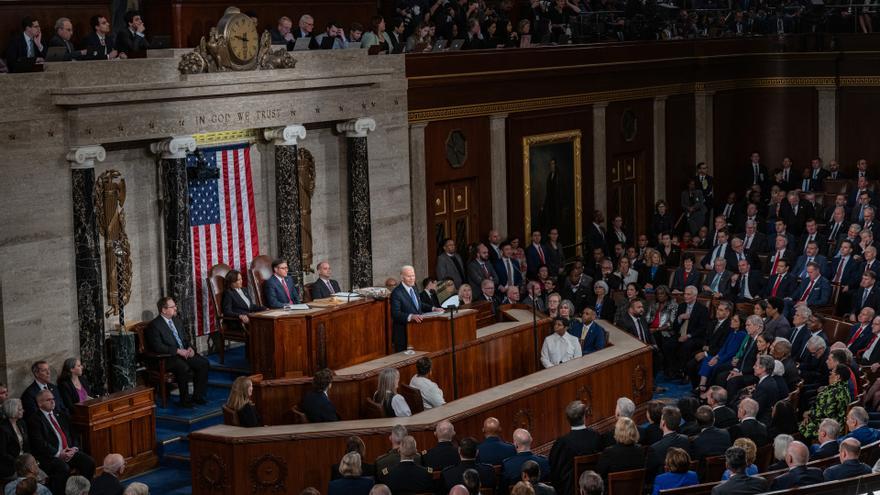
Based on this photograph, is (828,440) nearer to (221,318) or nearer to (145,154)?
(221,318)

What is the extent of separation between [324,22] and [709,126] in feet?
31.0

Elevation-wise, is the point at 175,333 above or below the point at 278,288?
below

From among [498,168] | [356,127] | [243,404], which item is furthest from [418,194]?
[243,404]

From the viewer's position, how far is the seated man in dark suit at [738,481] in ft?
33.9

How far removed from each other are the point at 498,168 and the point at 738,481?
1145 cm

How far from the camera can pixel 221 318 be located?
16.9 meters

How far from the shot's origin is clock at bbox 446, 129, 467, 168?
2055 cm

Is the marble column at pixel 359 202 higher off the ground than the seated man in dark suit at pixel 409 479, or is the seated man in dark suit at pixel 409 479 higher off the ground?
the marble column at pixel 359 202

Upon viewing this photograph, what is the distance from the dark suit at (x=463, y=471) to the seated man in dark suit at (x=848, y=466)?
8.41 ft

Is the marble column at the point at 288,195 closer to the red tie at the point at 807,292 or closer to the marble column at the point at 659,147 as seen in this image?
the red tie at the point at 807,292

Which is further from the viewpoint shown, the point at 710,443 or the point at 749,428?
the point at 749,428

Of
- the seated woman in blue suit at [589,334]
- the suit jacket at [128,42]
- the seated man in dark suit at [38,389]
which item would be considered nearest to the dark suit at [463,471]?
the seated man in dark suit at [38,389]

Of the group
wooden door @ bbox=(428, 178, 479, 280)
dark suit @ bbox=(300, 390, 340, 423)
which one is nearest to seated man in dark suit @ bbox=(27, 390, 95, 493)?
dark suit @ bbox=(300, 390, 340, 423)

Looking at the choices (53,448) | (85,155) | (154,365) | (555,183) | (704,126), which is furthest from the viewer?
(704,126)
